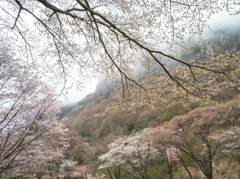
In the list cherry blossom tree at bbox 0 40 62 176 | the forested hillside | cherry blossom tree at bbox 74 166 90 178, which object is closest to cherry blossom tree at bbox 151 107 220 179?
the forested hillside

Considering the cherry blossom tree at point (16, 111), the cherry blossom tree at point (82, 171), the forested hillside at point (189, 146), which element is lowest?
the cherry blossom tree at point (82, 171)

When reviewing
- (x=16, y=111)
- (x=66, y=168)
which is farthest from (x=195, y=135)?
(x=66, y=168)

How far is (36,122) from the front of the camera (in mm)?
3713

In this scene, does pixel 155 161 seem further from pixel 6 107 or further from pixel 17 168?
pixel 6 107

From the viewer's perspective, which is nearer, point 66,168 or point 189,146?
point 189,146

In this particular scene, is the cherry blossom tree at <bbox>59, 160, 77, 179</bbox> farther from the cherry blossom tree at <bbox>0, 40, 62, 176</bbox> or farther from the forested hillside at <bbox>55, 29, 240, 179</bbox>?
the cherry blossom tree at <bbox>0, 40, 62, 176</bbox>

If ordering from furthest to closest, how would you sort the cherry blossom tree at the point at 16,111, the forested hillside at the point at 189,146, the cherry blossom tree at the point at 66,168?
the cherry blossom tree at the point at 66,168 → the forested hillside at the point at 189,146 → the cherry blossom tree at the point at 16,111

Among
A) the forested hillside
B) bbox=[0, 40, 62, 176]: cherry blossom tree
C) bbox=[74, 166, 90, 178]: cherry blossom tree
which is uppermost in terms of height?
bbox=[0, 40, 62, 176]: cherry blossom tree

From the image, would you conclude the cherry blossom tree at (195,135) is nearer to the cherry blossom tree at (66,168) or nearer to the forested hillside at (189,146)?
the forested hillside at (189,146)

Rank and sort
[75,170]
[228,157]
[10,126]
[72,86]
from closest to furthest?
[10,126]
[72,86]
[228,157]
[75,170]

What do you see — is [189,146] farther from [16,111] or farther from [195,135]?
[16,111]

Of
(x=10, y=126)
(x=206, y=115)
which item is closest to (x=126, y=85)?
(x=10, y=126)

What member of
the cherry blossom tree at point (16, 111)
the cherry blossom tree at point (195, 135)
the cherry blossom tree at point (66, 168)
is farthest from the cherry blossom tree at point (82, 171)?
the cherry blossom tree at point (16, 111)

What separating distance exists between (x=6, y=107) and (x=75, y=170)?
1588cm
